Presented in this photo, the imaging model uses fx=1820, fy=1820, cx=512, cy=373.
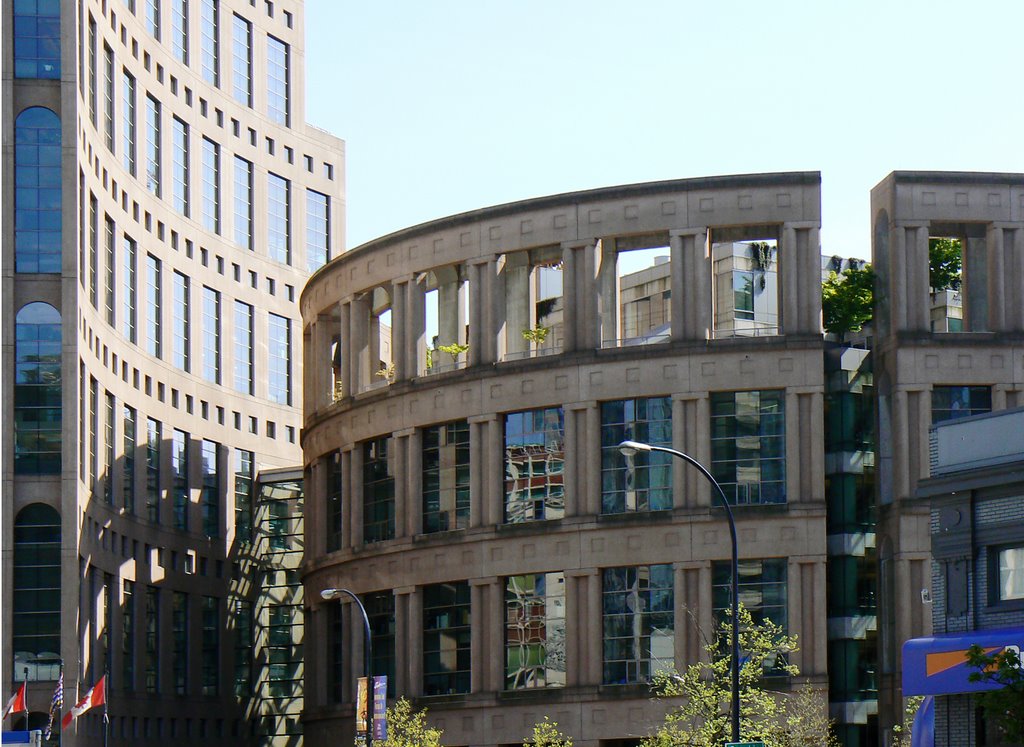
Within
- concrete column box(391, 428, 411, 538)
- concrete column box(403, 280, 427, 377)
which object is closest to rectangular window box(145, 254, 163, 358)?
concrete column box(403, 280, 427, 377)

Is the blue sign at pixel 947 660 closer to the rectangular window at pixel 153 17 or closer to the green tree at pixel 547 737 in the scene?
the green tree at pixel 547 737

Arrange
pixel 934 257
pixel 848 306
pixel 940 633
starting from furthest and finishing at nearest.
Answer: pixel 934 257
pixel 848 306
pixel 940 633

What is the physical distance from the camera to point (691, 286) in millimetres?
64625

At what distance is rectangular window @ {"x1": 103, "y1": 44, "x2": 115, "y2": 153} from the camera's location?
83.8m

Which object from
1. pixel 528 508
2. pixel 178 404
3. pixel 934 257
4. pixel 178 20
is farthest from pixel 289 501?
pixel 934 257

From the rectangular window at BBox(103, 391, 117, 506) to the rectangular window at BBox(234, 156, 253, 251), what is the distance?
64.4ft

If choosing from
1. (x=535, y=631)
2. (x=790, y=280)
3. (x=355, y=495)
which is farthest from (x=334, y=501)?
(x=790, y=280)

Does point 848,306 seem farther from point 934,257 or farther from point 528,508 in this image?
point 528,508

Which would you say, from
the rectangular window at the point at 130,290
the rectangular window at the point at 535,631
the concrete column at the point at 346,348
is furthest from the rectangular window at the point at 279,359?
the rectangular window at the point at 535,631

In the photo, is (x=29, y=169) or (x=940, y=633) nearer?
(x=940, y=633)

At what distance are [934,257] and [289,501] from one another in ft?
137

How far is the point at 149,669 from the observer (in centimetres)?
8981

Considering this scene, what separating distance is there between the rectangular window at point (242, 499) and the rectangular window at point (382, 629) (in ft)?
94.4

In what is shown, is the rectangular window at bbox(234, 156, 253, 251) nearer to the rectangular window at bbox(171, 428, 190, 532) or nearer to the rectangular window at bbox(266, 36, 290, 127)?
the rectangular window at bbox(266, 36, 290, 127)
